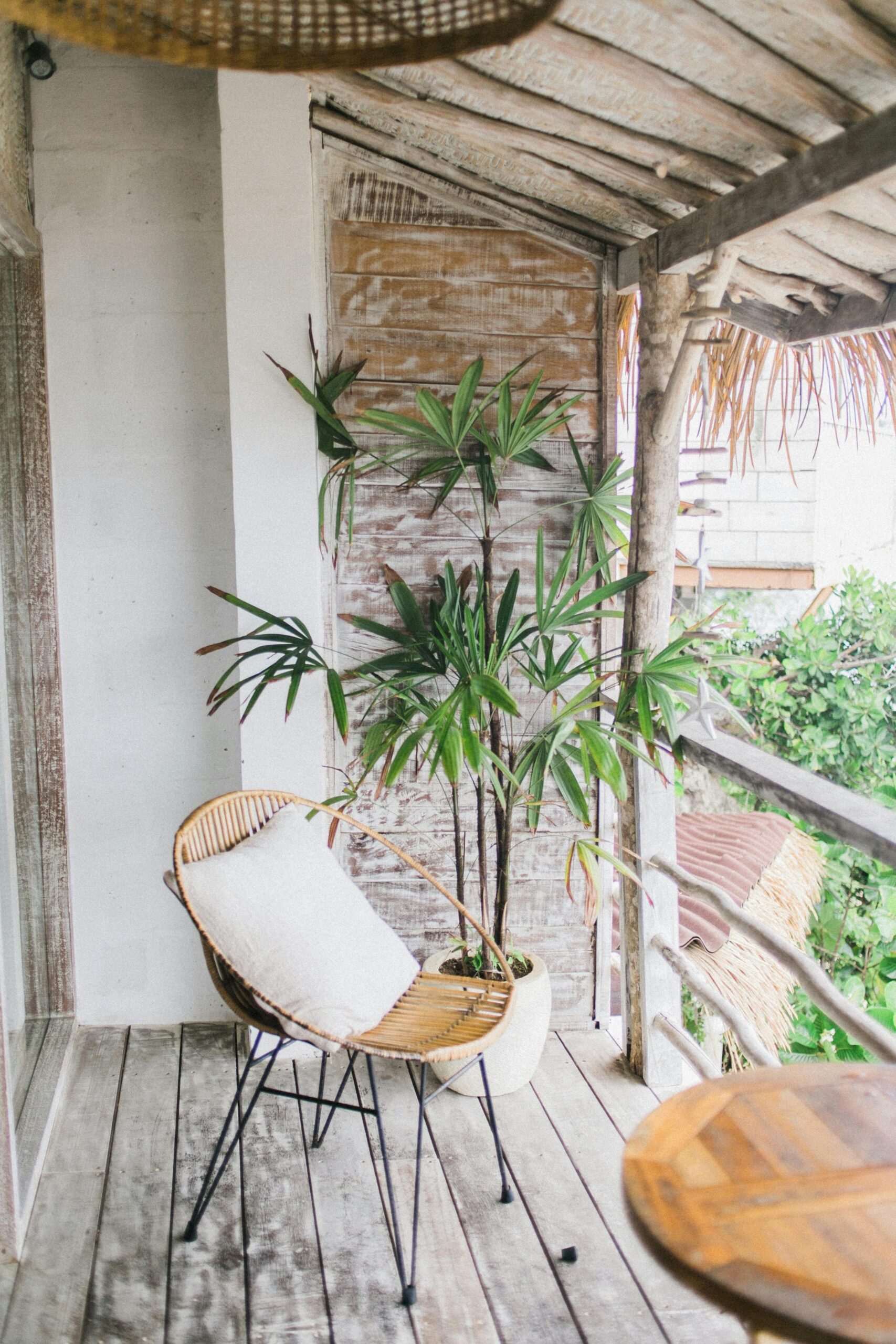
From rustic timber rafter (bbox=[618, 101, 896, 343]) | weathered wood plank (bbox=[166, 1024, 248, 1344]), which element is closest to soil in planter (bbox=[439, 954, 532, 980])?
weathered wood plank (bbox=[166, 1024, 248, 1344])

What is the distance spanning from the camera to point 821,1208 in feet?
3.89

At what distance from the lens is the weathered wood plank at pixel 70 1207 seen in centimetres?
188

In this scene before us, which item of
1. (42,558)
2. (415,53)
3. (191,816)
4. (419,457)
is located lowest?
(191,816)

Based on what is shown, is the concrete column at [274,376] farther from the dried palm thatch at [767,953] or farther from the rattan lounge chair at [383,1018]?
the dried palm thatch at [767,953]

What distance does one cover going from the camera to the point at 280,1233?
6.91 feet

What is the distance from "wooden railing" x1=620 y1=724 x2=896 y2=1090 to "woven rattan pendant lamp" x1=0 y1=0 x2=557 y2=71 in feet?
4.03

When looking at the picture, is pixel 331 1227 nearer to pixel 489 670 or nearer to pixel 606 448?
pixel 489 670

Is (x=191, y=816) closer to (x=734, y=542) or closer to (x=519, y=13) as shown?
(x=519, y=13)

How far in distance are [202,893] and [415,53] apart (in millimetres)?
1457

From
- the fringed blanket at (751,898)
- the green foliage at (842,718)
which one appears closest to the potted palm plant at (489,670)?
the fringed blanket at (751,898)

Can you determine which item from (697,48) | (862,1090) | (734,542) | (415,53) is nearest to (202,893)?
(862,1090)

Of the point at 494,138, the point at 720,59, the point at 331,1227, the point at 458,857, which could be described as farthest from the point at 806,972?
→ the point at 494,138

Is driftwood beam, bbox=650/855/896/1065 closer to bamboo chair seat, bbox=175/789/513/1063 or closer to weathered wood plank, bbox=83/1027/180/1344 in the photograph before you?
bamboo chair seat, bbox=175/789/513/1063

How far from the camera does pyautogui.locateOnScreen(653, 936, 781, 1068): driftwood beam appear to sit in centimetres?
220
